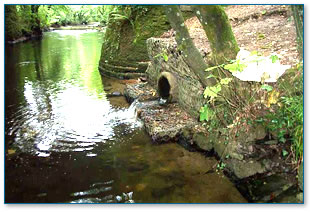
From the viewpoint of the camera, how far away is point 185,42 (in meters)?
3.63

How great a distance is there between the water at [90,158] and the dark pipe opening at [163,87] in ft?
2.49

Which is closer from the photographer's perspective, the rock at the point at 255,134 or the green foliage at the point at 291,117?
the green foliage at the point at 291,117

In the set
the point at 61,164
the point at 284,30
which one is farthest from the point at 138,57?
the point at 61,164

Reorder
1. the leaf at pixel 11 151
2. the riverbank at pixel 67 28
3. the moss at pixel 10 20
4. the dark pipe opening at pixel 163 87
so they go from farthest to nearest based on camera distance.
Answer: the riverbank at pixel 67 28, the dark pipe opening at pixel 163 87, the leaf at pixel 11 151, the moss at pixel 10 20

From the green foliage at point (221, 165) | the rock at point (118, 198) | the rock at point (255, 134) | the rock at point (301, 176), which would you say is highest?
the rock at point (255, 134)

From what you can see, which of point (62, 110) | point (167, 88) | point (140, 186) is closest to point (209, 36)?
Result: point (140, 186)

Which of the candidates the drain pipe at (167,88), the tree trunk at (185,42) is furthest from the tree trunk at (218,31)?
the drain pipe at (167,88)

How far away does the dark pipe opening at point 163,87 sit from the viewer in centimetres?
647

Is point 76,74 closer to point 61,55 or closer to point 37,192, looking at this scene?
point 61,55

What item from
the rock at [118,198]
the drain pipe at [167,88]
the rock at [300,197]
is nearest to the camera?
the rock at [300,197]

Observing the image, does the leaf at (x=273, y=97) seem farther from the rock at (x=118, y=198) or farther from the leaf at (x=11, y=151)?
the leaf at (x=11, y=151)

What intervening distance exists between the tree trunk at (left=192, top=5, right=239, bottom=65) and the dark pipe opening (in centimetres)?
269

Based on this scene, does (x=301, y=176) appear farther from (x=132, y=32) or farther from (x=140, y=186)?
(x=132, y=32)

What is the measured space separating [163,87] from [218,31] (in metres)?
3.05
